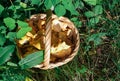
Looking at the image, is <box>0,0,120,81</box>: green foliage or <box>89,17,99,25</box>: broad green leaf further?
<box>89,17,99,25</box>: broad green leaf

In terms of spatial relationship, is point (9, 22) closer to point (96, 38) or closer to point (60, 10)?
point (60, 10)

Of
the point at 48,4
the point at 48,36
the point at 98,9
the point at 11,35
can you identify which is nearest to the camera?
the point at 48,4

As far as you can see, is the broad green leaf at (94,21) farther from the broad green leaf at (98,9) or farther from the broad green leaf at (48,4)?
the broad green leaf at (48,4)

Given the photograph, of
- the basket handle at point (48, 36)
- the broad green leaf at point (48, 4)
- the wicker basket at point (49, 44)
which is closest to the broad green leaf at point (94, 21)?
the wicker basket at point (49, 44)

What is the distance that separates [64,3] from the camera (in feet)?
4.45

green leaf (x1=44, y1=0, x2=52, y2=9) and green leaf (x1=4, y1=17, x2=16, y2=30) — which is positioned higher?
green leaf (x1=44, y1=0, x2=52, y2=9)

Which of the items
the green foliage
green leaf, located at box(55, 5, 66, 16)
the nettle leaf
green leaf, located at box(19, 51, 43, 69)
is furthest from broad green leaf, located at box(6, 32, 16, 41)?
the nettle leaf

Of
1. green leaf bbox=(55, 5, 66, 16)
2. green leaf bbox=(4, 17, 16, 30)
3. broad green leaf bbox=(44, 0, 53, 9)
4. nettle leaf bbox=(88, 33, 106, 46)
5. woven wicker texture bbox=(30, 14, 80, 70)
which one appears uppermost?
broad green leaf bbox=(44, 0, 53, 9)

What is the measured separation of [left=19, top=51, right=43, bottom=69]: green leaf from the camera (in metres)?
1.42

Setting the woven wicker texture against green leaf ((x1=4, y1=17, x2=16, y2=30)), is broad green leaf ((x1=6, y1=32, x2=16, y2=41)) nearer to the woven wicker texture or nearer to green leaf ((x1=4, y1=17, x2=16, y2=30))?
green leaf ((x1=4, y1=17, x2=16, y2=30))

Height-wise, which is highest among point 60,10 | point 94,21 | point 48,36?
point 60,10

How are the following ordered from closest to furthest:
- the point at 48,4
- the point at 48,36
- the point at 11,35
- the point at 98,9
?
the point at 48,4
the point at 48,36
the point at 11,35
the point at 98,9

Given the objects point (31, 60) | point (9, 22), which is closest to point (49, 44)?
point (31, 60)

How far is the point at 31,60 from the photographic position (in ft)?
4.71
